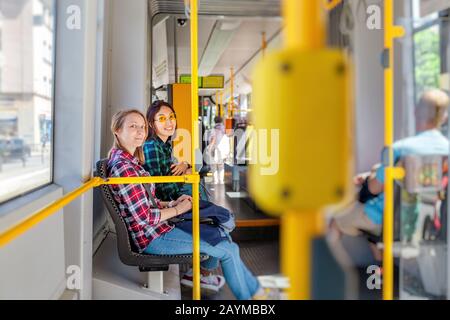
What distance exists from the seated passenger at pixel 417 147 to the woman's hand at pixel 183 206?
2.90 feet

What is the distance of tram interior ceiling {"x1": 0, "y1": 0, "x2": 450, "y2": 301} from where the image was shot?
1.91 feet

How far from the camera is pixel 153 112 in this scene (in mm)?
2701

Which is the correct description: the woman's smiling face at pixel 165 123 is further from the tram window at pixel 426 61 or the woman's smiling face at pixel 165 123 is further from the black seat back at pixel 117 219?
the tram window at pixel 426 61

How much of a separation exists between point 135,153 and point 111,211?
37 centimetres

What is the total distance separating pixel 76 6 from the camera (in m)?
2.01

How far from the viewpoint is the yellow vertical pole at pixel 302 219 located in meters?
0.59

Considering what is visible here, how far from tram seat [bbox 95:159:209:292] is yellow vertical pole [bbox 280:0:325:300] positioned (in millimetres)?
1732

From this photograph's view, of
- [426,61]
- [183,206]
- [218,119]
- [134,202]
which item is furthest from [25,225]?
[426,61]

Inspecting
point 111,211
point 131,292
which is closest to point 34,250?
point 111,211

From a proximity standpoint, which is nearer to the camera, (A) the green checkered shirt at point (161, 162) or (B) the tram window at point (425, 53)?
(B) the tram window at point (425, 53)

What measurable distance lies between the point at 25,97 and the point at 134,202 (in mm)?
756

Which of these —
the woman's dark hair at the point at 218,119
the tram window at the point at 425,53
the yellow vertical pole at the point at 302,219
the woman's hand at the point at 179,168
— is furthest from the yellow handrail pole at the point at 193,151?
the yellow vertical pole at the point at 302,219

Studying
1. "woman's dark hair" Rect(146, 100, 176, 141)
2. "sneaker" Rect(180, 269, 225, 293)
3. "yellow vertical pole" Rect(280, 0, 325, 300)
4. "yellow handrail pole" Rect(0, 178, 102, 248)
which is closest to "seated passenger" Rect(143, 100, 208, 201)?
"woman's dark hair" Rect(146, 100, 176, 141)

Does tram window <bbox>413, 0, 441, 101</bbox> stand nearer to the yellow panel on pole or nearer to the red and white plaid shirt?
the red and white plaid shirt
